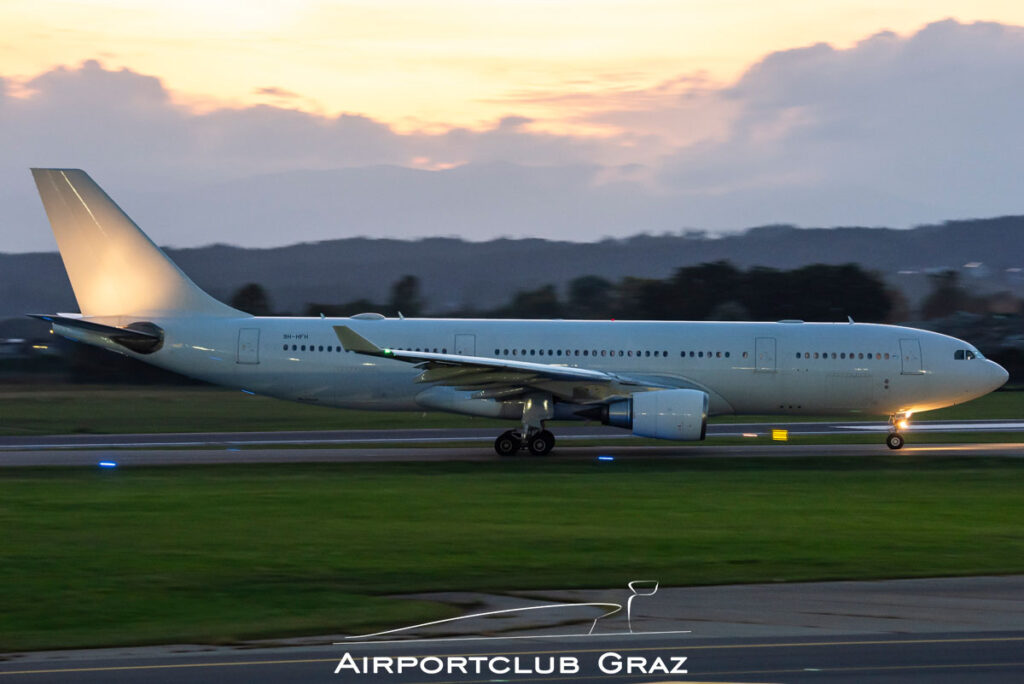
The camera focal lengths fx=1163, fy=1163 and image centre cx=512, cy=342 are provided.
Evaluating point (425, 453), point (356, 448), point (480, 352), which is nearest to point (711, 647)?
point (425, 453)

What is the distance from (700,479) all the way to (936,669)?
45.8ft

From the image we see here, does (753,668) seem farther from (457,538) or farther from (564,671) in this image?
(457,538)

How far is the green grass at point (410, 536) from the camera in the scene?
40.7 feet

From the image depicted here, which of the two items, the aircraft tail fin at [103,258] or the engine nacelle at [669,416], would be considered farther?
the aircraft tail fin at [103,258]

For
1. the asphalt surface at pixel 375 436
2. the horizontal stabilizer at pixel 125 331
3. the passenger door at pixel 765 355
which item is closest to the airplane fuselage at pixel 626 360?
the passenger door at pixel 765 355

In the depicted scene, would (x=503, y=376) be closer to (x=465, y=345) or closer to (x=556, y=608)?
(x=465, y=345)

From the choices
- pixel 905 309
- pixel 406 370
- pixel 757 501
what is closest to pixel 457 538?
pixel 757 501

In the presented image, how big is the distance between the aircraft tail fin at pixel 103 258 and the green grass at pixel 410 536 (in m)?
6.66

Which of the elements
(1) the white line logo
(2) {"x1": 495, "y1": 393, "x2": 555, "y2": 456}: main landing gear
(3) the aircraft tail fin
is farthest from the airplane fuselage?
(1) the white line logo

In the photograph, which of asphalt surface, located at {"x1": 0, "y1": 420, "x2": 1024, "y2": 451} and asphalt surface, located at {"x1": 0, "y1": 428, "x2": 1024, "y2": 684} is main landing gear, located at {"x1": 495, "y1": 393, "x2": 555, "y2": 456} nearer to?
asphalt surface, located at {"x1": 0, "y1": 420, "x2": 1024, "y2": 451}

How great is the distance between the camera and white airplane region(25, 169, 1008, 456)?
28828 millimetres

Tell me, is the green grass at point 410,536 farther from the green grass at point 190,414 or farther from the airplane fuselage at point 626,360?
the green grass at point 190,414

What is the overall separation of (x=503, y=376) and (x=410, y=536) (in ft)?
35.7

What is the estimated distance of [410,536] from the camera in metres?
16.7
